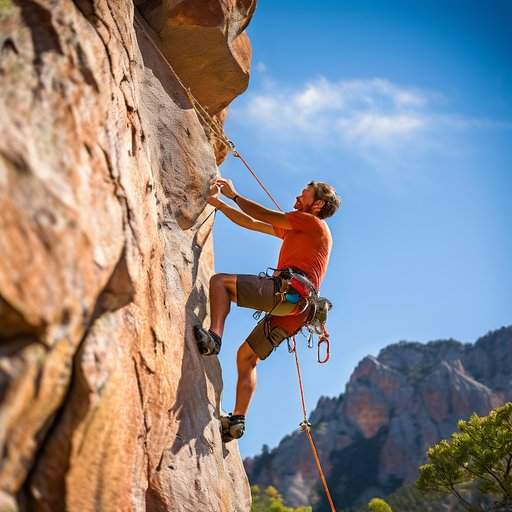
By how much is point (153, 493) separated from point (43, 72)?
2.96m

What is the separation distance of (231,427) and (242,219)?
218 centimetres

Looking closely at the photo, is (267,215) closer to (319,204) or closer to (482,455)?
(319,204)

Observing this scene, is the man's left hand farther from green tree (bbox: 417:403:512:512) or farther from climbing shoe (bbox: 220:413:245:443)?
green tree (bbox: 417:403:512:512)

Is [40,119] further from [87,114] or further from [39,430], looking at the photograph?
[39,430]

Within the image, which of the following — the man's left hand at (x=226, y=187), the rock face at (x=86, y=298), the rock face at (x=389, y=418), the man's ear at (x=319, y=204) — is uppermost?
the rock face at (x=389, y=418)

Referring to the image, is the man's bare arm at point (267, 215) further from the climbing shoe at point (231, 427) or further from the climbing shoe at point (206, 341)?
the climbing shoe at point (231, 427)

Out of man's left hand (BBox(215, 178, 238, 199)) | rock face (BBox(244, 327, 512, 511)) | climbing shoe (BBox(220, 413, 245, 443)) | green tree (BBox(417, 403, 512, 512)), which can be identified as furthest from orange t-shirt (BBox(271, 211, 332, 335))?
rock face (BBox(244, 327, 512, 511))

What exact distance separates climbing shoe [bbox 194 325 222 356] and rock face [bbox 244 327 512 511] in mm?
48710

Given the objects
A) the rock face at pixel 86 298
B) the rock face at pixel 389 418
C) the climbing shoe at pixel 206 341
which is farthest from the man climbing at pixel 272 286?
the rock face at pixel 389 418

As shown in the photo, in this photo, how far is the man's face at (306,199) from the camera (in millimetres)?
6215

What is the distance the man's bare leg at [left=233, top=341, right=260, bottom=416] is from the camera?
5.69 meters

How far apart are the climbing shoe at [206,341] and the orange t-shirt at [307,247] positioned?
83cm

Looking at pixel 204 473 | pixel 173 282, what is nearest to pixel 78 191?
pixel 173 282

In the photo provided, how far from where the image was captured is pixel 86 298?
9.62ft
